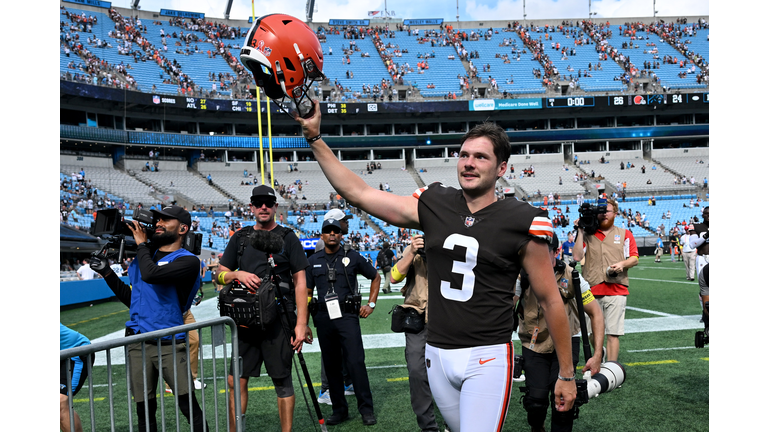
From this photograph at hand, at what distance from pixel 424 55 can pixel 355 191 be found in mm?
54550

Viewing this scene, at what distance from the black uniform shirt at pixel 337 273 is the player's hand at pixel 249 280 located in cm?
120

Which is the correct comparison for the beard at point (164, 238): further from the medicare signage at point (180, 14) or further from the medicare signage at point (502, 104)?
the medicare signage at point (180, 14)

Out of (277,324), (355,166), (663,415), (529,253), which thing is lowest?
(663,415)

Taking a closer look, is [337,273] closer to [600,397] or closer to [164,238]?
[164,238]

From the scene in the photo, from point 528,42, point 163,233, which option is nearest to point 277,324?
point 163,233

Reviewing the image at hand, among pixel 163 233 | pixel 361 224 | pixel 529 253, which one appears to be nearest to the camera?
pixel 529 253

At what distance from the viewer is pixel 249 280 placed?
13.0 feet

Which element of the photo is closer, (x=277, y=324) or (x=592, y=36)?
(x=277, y=324)

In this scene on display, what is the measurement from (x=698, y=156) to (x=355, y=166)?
103ft

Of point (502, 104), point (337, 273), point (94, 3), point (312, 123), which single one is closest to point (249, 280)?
point (337, 273)

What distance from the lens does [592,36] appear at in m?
56.6

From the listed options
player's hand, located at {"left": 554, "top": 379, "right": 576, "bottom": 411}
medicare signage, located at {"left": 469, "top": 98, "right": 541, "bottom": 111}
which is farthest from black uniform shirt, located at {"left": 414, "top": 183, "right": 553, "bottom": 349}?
medicare signage, located at {"left": 469, "top": 98, "right": 541, "bottom": 111}

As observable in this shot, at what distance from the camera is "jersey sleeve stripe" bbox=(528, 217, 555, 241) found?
7.19 feet

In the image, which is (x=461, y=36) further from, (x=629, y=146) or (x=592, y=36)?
(x=629, y=146)
